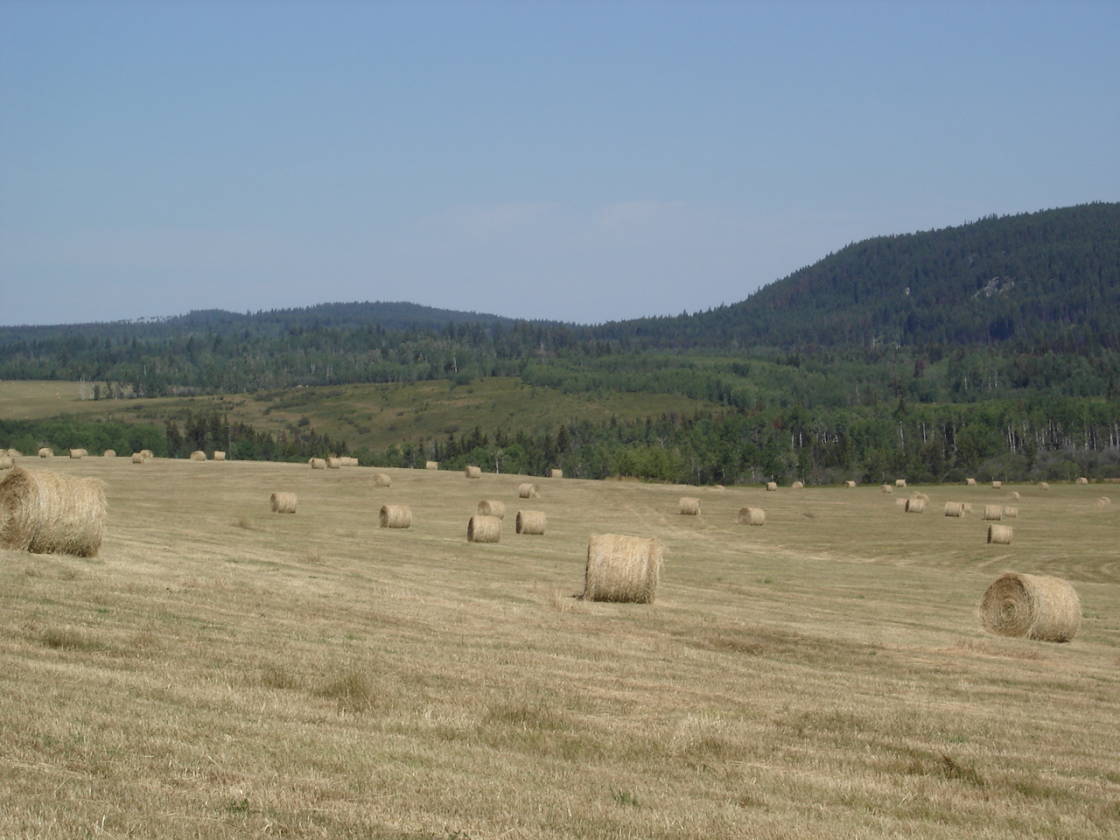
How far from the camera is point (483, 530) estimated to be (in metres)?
39.2

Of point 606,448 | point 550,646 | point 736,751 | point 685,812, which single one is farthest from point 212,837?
point 606,448

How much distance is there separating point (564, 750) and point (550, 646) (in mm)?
6758

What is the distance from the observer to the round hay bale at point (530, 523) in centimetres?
4488

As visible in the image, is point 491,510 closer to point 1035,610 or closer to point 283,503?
point 283,503

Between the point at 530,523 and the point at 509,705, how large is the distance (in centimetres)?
3195

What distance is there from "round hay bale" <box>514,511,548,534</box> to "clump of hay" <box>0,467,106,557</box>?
74.6 feet

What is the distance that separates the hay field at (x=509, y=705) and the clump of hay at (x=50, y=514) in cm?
55

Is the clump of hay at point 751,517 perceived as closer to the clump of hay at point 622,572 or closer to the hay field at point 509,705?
the hay field at point 509,705

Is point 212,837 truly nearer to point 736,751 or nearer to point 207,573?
point 736,751

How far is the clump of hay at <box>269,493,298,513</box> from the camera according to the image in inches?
1921

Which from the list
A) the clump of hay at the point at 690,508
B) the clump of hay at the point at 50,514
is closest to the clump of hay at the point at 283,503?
the clump of hay at the point at 690,508

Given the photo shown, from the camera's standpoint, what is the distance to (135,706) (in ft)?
37.3

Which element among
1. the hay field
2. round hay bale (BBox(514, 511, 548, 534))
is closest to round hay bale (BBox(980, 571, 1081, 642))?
the hay field

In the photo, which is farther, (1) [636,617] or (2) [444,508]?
(2) [444,508]
